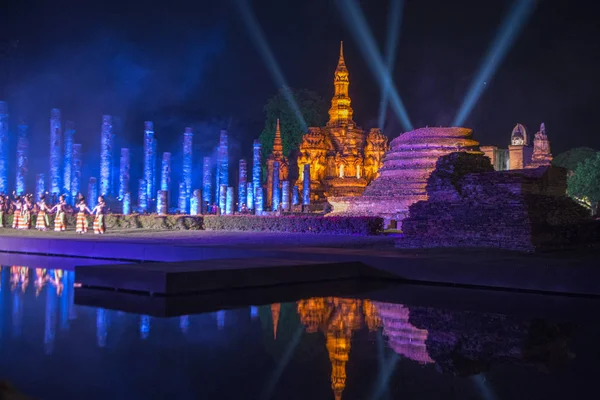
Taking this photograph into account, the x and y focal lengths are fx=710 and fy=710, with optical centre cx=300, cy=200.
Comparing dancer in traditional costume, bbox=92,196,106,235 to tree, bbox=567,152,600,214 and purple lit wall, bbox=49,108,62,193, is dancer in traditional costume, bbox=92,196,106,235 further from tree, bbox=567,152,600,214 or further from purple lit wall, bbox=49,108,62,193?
tree, bbox=567,152,600,214

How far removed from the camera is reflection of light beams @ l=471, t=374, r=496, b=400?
5.15 metres

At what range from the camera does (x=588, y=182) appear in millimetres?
36594

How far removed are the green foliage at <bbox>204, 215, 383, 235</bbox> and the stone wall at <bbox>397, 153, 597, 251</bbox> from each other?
15.5 ft

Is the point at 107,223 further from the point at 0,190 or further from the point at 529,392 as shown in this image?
the point at 529,392

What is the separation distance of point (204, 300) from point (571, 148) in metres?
40.2

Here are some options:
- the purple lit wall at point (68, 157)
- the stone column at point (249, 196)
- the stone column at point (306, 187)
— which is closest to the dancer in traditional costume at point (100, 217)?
the stone column at point (306, 187)

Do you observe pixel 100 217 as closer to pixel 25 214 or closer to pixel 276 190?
pixel 25 214

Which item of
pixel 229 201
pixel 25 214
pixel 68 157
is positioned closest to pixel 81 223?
pixel 25 214

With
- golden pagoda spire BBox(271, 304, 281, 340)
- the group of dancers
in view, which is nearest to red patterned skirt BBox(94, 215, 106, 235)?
the group of dancers

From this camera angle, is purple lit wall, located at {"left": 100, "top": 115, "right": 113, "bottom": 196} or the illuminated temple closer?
purple lit wall, located at {"left": 100, "top": 115, "right": 113, "bottom": 196}

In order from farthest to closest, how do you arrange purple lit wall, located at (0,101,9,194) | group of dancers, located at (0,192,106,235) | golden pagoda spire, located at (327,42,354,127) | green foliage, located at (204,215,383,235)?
golden pagoda spire, located at (327,42,354,127), purple lit wall, located at (0,101,9,194), group of dancers, located at (0,192,106,235), green foliage, located at (204,215,383,235)

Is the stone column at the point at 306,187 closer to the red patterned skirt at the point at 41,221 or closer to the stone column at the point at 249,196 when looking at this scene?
the stone column at the point at 249,196

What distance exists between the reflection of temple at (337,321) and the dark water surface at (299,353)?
2cm

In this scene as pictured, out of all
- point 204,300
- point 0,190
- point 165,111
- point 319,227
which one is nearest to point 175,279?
point 204,300
